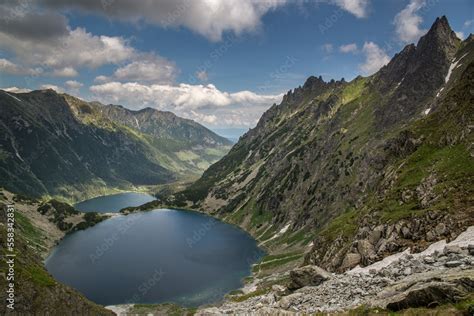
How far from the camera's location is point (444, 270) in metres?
29.4

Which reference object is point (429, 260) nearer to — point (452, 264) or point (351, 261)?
point (452, 264)

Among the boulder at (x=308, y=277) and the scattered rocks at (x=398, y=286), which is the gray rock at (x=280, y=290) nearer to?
the boulder at (x=308, y=277)

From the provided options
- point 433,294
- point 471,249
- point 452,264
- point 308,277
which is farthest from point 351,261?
point 433,294

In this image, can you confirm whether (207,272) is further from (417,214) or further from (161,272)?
(417,214)

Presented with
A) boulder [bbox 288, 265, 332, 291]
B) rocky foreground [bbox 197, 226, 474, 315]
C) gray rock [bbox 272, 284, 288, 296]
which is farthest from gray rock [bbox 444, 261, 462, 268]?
gray rock [bbox 272, 284, 288, 296]

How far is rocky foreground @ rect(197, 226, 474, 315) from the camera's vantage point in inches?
Answer: 961

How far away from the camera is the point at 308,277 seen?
50.9 metres

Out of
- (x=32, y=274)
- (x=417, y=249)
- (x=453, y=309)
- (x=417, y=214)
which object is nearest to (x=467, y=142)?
(x=417, y=214)

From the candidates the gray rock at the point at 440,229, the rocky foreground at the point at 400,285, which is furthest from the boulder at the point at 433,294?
the gray rock at the point at 440,229

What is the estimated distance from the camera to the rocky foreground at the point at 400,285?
24406 millimetres

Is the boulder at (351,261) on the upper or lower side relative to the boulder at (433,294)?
lower

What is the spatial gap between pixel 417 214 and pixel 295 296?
22.9m

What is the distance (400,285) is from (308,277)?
2231 cm

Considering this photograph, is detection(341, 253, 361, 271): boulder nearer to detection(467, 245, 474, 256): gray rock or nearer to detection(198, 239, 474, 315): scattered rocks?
detection(198, 239, 474, 315): scattered rocks
